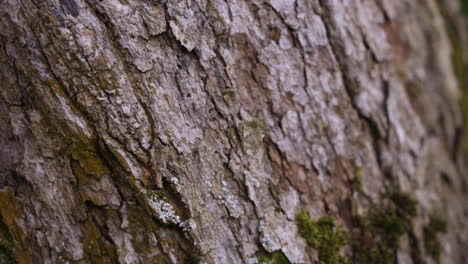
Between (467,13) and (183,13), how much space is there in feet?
15.2

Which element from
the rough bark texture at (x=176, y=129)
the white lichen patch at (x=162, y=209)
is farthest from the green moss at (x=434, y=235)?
the white lichen patch at (x=162, y=209)

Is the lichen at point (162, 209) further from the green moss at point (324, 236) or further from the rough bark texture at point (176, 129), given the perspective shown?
the green moss at point (324, 236)

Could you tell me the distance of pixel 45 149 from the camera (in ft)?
5.57

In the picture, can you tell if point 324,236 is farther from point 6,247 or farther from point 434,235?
point 6,247

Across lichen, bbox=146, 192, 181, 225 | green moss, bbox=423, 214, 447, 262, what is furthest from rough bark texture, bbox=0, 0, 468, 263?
green moss, bbox=423, 214, 447, 262

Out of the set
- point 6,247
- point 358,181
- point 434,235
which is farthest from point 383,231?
point 6,247

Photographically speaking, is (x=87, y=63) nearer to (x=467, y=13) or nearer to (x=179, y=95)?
(x=179, y=95)

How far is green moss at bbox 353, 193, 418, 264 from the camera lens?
2018 mm

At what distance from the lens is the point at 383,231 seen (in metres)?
2.08

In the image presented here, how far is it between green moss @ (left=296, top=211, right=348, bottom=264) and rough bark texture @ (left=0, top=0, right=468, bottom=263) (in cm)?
3

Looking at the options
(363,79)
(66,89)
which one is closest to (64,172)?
(66,89)

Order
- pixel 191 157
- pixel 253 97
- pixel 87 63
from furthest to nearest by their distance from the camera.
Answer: pixel 253 97, pixel 191 157, pixel 87 63

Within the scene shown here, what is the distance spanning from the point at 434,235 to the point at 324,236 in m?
0.83

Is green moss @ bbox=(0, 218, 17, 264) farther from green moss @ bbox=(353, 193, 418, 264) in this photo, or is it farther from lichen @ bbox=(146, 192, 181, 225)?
green moss @ bbox=(353, 193, 418, 264)
